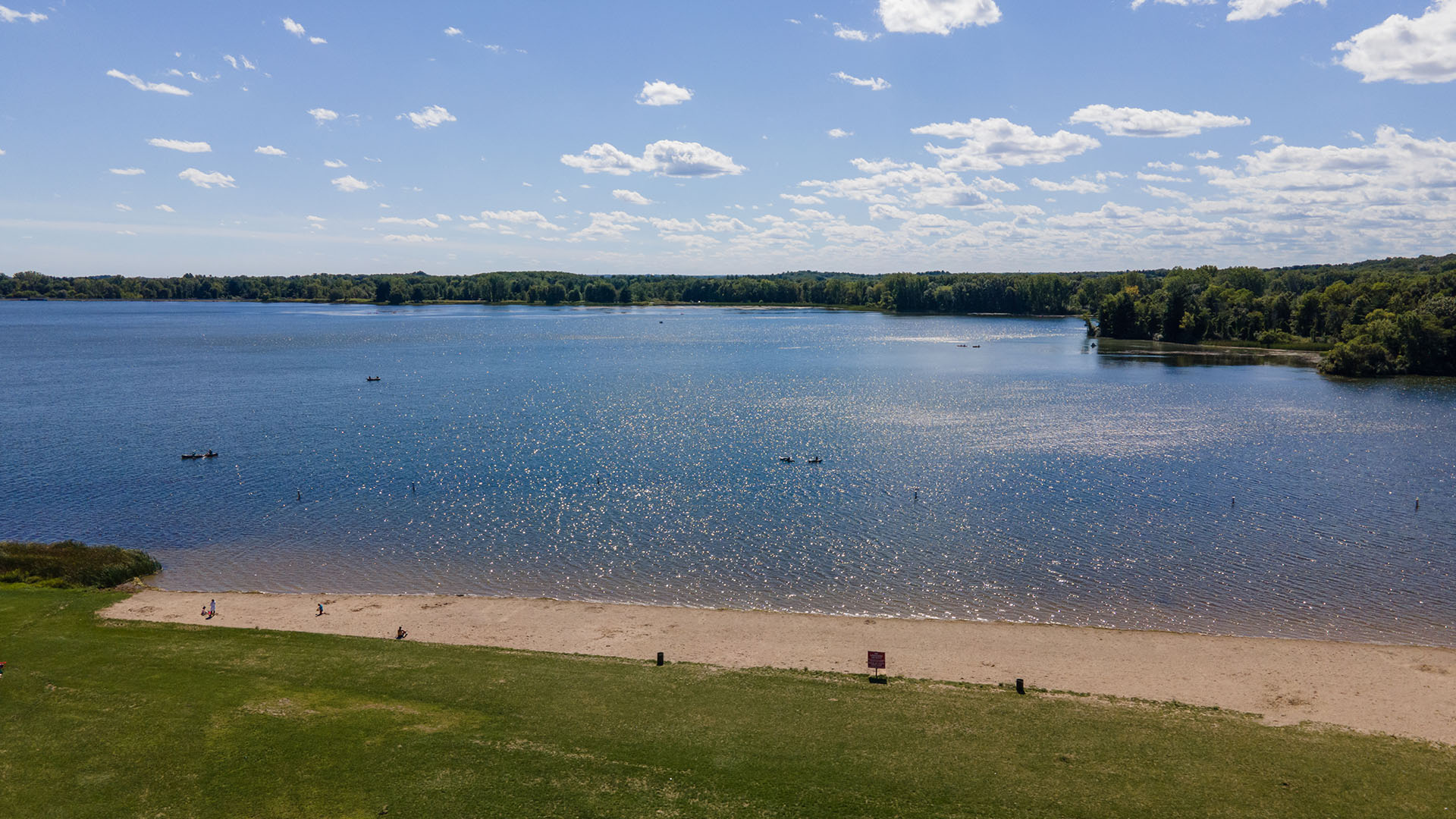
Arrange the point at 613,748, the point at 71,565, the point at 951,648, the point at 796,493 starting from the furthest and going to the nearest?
1. the point at 796,493
2. the point at 71,565
3. the point at 951,648
4. the point at 613,748

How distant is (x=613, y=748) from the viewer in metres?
24.7

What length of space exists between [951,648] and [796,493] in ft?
85.1

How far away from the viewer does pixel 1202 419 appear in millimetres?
87938

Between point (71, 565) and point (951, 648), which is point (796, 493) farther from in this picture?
point (71, 565)

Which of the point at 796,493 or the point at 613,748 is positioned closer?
the point at 613,748

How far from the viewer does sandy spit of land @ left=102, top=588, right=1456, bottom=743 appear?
2945 cm

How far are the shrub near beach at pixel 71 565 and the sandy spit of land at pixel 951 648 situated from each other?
4027mm

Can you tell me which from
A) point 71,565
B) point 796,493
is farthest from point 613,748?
point 71,565

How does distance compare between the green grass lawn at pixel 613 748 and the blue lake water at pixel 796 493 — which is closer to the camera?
the green grass lawn at pixel 613 748

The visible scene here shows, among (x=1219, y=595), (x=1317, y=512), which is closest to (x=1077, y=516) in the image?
(x=1219, y=595)

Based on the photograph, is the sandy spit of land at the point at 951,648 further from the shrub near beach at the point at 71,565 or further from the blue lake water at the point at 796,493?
the shrub near beach at the point at 71,565

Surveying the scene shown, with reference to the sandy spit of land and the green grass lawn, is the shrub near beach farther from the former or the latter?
the green grass lawn

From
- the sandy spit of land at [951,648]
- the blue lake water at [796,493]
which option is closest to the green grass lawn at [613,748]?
the sandy spit of land at [951,648]

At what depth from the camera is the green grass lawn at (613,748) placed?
21.8m
